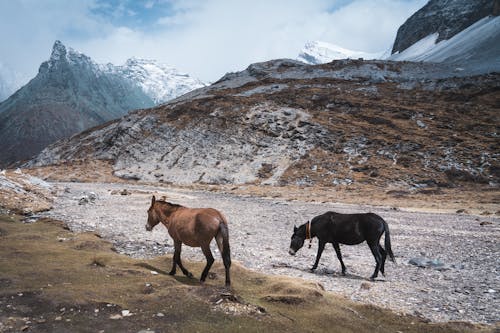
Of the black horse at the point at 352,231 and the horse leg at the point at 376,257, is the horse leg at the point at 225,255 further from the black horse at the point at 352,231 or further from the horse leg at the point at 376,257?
the horse leg at the point at 376,257

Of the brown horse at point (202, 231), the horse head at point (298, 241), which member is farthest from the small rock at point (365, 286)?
the brown horse at point (202, 231)

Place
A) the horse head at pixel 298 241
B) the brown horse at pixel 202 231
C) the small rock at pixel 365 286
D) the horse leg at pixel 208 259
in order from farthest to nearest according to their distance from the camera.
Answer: the horse head at pixel 298 241, the small rock at pixel 365 286, the horse leg at pixel 208 259, the brown horse at pixel 202 231

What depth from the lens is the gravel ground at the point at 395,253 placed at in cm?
1059

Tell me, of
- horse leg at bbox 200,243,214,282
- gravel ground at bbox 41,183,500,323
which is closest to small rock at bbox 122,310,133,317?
horse leg at bbox 200,243,214,282

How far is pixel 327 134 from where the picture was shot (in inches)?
2936

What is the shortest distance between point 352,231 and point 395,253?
492 centimetres

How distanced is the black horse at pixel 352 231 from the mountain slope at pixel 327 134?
4545 centimetres

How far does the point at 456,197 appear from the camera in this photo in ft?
148

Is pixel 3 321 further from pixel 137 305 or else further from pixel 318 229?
pixel 318 229

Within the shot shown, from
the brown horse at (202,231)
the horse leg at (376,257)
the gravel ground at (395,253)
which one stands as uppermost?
the brown horse at (202,231)

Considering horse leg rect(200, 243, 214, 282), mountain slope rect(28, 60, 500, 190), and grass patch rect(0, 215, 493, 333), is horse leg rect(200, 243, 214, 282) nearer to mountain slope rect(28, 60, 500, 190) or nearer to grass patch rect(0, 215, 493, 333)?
grass patch rect(0, 215, 493, 333)

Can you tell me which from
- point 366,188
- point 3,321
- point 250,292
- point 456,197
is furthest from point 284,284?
point 366,188

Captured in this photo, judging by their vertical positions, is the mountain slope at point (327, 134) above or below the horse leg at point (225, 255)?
above

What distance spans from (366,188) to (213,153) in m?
33.8
